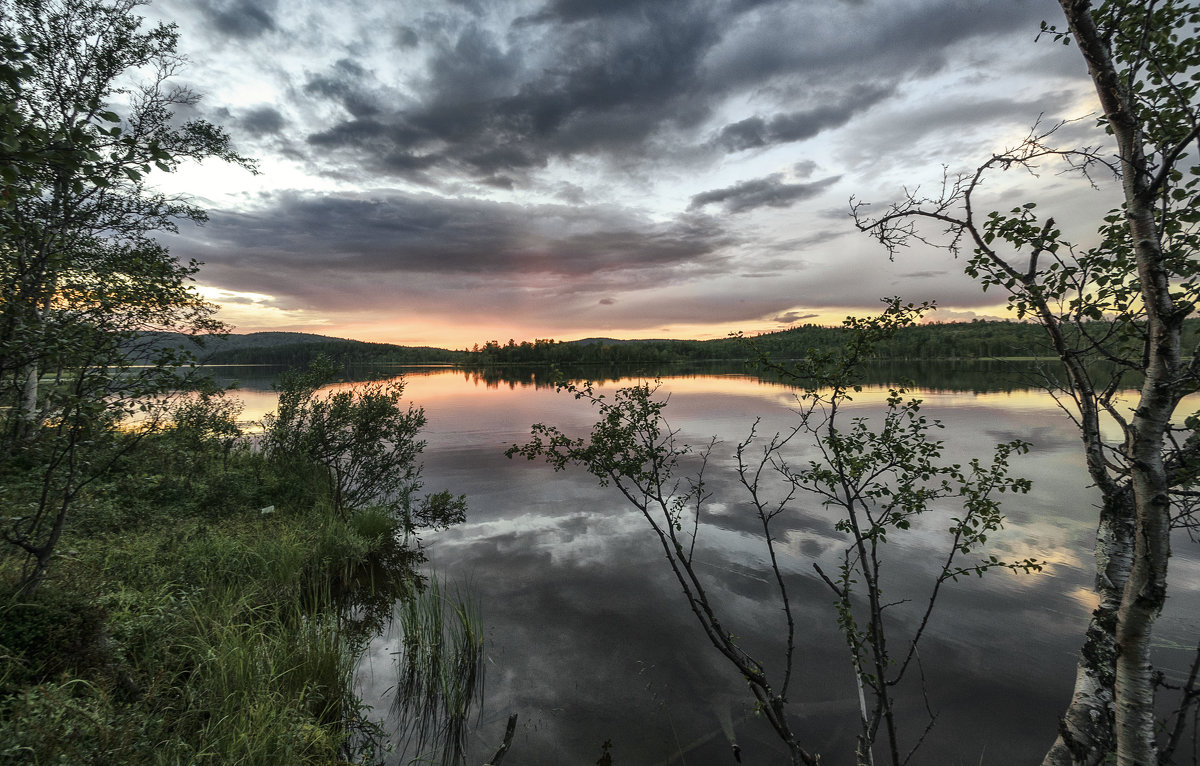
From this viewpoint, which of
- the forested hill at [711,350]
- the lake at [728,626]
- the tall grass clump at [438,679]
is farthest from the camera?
the forested hill at [711,350]

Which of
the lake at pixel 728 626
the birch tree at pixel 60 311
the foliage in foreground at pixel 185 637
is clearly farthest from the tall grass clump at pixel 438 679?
the birch tree at pixel 60 311

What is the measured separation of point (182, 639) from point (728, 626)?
27.9 feet

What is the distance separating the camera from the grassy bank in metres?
3.98

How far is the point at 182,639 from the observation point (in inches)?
241

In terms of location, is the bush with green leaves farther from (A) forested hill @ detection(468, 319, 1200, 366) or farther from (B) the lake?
(A) forested hill @ detection(468, 319, 1200, 366)

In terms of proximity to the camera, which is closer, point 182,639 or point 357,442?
point 182,639

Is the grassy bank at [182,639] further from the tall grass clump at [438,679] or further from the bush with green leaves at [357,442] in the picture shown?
the bush with green leaves at [357,442]

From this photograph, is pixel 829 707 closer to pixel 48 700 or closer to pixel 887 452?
pixel 887 452

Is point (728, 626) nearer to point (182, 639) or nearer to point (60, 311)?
point (182, 639)

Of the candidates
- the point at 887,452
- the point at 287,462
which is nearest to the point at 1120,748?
the point at 887,452

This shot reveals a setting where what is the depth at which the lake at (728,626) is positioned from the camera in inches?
250

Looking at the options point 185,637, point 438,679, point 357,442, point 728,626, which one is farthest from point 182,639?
point 728,626

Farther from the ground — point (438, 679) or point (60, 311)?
point (60, 311)

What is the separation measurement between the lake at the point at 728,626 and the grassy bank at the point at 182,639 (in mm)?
1289
